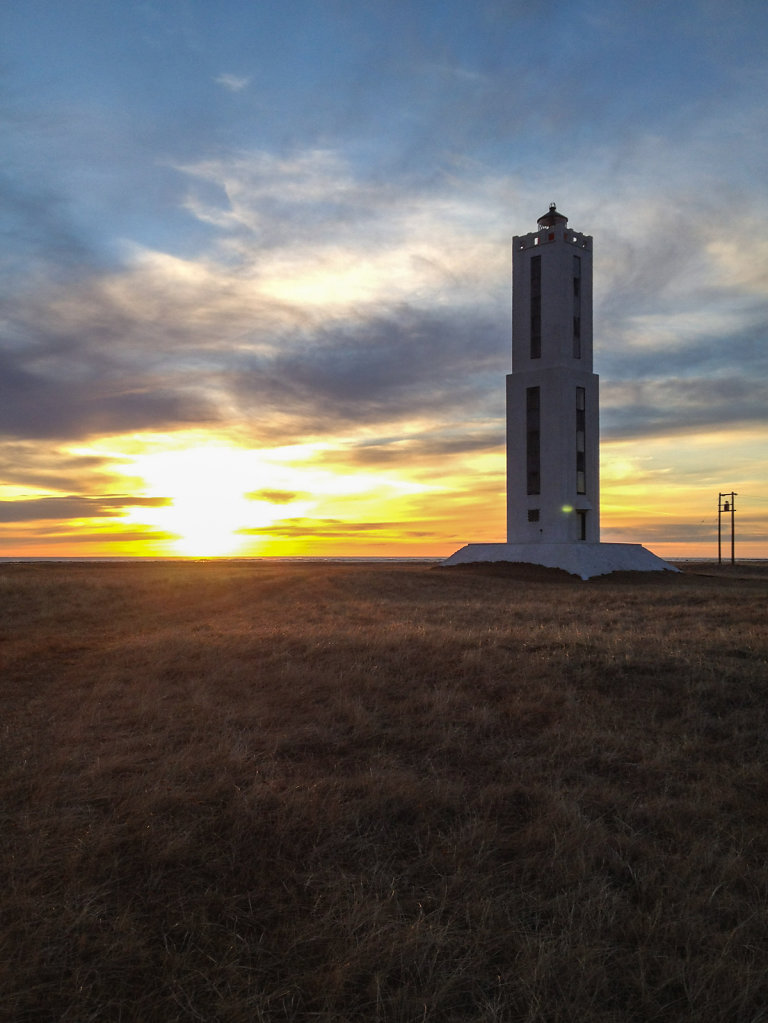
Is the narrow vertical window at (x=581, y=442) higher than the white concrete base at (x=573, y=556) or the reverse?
higher

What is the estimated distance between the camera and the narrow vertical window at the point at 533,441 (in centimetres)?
4712

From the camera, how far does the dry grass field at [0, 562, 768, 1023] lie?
13.9 feet

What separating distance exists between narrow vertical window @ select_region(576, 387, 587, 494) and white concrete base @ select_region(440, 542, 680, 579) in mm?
4775

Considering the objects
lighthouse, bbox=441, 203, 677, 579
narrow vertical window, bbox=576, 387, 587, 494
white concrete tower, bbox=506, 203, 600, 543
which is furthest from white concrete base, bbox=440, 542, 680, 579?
narrow vertical window, bbox=576, 387, 587, 494

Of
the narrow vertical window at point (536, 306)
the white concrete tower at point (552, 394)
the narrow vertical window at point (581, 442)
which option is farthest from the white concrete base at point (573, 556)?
the narrow vertical window at point (536, 306)

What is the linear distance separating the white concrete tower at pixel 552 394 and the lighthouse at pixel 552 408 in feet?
0.22

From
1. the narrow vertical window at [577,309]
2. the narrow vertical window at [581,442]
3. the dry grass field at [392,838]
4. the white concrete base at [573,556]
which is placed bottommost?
the dry grass field at [392,838]

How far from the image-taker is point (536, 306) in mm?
47031

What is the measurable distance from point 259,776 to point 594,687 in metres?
5.77

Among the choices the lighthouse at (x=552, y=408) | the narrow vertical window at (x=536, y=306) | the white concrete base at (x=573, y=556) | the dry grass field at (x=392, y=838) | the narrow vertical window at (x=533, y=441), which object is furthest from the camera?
the narrow vertical window at (x=533, y=441)

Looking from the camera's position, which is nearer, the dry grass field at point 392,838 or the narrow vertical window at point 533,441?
the dry grass field at point 392,838

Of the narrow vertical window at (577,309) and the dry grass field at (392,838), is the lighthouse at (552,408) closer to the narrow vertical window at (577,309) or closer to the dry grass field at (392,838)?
the narrow vertical window at (577,309)

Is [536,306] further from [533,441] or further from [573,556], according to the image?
[573,556]

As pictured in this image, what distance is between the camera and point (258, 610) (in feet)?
80.3
